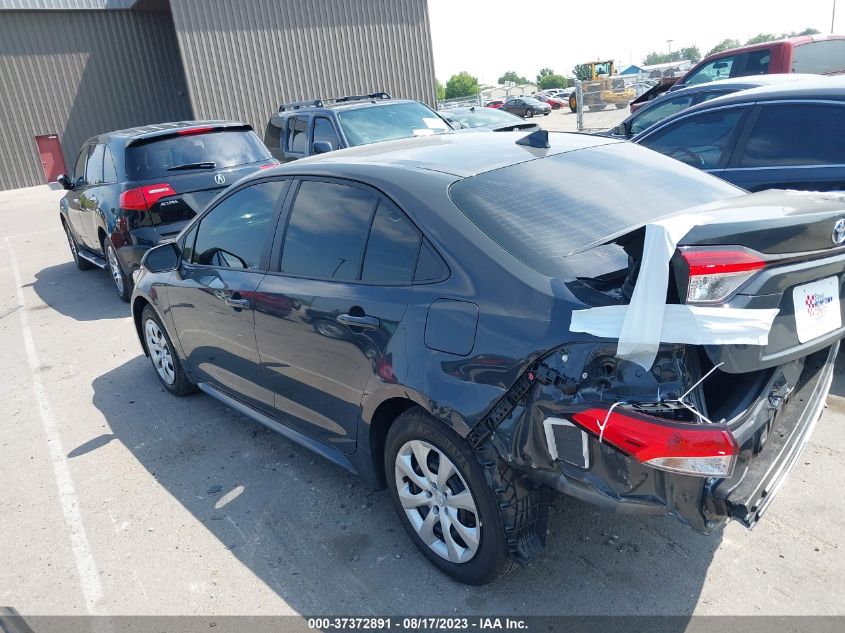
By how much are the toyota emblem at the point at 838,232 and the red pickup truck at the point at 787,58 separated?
9.50 m

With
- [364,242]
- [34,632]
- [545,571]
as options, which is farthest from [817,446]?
[34,632]

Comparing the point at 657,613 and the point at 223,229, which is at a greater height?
the point at 223,229

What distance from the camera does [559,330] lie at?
2238 millimetres

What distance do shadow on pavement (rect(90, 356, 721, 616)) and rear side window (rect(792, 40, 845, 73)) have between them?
10486 millimetres

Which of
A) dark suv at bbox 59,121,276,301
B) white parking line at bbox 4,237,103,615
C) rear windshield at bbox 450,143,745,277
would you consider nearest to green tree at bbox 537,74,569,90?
dark suv at bbox 59,121,276,301

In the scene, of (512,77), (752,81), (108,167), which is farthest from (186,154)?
(512,77)

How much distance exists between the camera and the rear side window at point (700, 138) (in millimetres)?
5312

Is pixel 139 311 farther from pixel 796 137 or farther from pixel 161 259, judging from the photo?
pixel 796 137

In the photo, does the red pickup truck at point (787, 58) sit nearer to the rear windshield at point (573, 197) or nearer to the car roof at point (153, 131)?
the car roof at point (153, 131)

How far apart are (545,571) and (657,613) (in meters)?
0.48

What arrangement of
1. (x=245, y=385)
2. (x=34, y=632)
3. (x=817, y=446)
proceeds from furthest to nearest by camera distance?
(x=245, y=385)
(x=817, y=446)
(x=34, y=632)

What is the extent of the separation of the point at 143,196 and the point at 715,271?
627 cm

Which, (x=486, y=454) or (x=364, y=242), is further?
(x=364, y=242)

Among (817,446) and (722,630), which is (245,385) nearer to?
(722,630)
